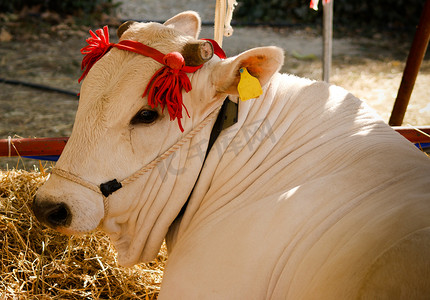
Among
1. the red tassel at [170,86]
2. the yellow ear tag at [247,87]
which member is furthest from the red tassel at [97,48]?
the yellow ear tag at [247,87]

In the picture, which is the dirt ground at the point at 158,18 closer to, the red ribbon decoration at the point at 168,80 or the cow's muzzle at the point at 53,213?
the cow's muzzle at the point at 53,213

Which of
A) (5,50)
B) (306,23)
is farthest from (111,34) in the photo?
(306,23)

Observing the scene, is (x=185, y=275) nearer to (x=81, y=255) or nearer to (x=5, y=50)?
(x=81, y=255)

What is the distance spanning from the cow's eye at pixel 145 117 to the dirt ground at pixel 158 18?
3246 mm

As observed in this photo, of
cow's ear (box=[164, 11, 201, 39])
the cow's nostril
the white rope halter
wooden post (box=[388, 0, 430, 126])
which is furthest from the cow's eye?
wooden post (box=[388, 0, 430, 126])

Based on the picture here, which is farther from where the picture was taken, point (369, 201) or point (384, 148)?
point (384, 148)

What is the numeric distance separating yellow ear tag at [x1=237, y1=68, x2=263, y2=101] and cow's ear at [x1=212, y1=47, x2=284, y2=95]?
0.12 ft

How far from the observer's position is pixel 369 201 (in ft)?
5.88

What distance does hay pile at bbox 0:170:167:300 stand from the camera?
9.09ft

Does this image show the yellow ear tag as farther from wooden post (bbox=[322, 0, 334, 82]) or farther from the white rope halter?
wooden post (bbox=[322, 0, 334, 82])

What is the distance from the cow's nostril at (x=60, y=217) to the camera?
1960 mm

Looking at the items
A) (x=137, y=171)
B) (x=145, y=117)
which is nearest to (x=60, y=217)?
(x=137, y=171)

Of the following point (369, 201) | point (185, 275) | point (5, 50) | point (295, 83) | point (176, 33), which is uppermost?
point (176, 33)

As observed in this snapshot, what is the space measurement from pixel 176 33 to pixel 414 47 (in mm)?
2442
